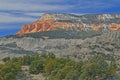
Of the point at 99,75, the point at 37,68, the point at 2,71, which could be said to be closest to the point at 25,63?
the point at 37,68

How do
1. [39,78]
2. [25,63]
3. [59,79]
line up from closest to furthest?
1. [59,79]
2. [39,78]
3. [25,63]

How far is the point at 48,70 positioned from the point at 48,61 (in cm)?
585

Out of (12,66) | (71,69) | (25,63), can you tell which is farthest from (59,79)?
(25,63)

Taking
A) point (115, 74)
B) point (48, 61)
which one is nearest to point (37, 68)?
point (48, 61)

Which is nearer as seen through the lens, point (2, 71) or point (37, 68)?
point (2, 71)

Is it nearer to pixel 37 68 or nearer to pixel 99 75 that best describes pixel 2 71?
pixel 37 68

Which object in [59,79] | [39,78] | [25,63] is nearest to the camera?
[59,79]

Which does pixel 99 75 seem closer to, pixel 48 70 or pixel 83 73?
pixel 83 73

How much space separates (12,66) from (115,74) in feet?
89.8

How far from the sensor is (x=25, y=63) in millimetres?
133875

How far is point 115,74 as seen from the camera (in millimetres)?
115750

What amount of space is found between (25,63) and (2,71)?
2217 centimetres

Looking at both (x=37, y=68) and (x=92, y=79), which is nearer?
(x=92, y=79)

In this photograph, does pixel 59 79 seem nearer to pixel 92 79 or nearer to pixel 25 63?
pixel 92 79
